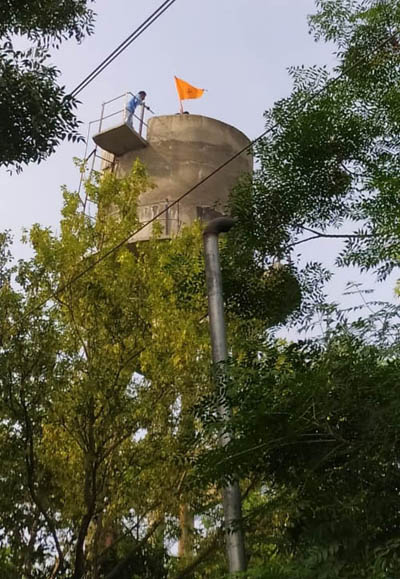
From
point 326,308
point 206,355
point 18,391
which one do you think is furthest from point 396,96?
point 18,391

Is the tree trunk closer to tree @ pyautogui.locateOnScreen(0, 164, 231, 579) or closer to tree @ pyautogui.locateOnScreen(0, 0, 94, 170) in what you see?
tree @ pyautogui.locateOnScreen(0, 164, 231, 579)

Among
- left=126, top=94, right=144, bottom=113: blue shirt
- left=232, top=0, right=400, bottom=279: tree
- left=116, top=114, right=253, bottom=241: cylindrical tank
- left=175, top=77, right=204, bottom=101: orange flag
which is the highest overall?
left=175, top=77, right=204, bottom=101: orange flag

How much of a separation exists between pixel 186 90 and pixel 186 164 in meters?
5.13

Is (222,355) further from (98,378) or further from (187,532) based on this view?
(187,532)

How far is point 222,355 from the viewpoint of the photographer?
581 centimetres

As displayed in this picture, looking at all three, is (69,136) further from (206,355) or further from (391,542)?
(391,542)

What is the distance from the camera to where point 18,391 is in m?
7.98

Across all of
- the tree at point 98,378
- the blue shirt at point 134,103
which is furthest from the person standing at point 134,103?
the tree at point 98,378

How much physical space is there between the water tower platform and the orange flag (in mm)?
3844

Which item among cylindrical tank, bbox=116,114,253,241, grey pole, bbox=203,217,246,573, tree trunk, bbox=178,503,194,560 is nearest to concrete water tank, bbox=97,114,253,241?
cylindrical tank, bbox=116,114,253,241

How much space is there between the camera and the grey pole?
5.06 meters

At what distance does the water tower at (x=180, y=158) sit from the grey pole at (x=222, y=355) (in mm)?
9054

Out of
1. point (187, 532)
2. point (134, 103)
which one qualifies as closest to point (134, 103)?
point (134, 103)

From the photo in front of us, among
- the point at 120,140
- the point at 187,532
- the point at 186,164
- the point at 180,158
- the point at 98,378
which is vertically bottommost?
the point at 187,532
